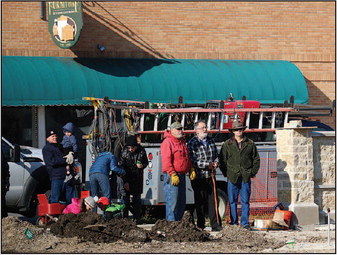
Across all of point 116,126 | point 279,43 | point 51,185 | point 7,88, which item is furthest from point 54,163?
point 279,43

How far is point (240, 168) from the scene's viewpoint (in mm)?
13758

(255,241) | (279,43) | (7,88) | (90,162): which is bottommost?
(255,241)

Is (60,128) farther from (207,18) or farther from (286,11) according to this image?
(286,11)

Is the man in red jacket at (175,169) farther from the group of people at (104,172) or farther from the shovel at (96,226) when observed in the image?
the shovel at (96,226)

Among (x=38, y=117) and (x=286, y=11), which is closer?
(x=38, y=117)

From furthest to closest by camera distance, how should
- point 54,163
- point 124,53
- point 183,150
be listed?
point 124,53, point 54,163, point 183,150

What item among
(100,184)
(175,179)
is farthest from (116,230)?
(100,184)

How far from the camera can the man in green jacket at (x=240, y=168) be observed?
13.7 meters

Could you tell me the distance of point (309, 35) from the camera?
26781 mm

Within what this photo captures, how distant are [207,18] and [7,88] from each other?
7377 millimetres

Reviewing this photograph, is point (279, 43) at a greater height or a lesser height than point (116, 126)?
greater

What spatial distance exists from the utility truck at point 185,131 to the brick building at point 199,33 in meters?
7.32

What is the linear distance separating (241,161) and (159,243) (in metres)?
2.77

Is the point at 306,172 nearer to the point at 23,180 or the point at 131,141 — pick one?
the point at 131,141
